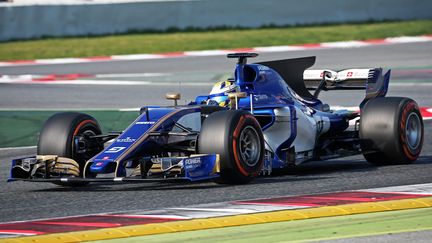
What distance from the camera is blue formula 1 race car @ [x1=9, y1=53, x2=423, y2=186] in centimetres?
984

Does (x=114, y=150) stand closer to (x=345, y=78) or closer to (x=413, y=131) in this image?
(x=413, y=131)

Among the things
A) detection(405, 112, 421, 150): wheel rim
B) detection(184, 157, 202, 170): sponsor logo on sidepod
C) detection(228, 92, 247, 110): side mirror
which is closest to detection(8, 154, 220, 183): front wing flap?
detection(184, 157, 202, 170): sponsor logo on sidepod

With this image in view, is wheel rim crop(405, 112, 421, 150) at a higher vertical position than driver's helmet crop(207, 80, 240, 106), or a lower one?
lower

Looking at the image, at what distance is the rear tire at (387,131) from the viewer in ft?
37.4

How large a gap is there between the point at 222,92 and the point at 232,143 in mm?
1657

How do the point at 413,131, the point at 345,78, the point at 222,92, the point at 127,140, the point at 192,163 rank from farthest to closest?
the point at 345,78 → the point at 413,131 → the point at 222,92 → the point at 127,140 → the point at 192,163

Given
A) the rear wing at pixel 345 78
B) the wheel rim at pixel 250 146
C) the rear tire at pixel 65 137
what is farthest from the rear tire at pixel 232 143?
the rear wing at pixel 345 78

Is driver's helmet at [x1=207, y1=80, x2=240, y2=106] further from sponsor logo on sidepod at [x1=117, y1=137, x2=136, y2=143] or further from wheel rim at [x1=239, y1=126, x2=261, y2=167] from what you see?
sponsor logo on sidepod at [x1=117, y1=137, x2=136, y2=143]

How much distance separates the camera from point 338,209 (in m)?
8.34

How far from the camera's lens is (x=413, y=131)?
11836mm

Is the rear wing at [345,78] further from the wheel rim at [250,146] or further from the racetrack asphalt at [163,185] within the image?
the wheel rim at [250,146]

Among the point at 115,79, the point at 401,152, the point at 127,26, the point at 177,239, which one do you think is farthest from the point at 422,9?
the point at 177,239

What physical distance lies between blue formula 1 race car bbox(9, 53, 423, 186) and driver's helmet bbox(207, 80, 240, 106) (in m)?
0.01

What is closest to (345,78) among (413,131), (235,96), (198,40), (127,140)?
(413,131)
